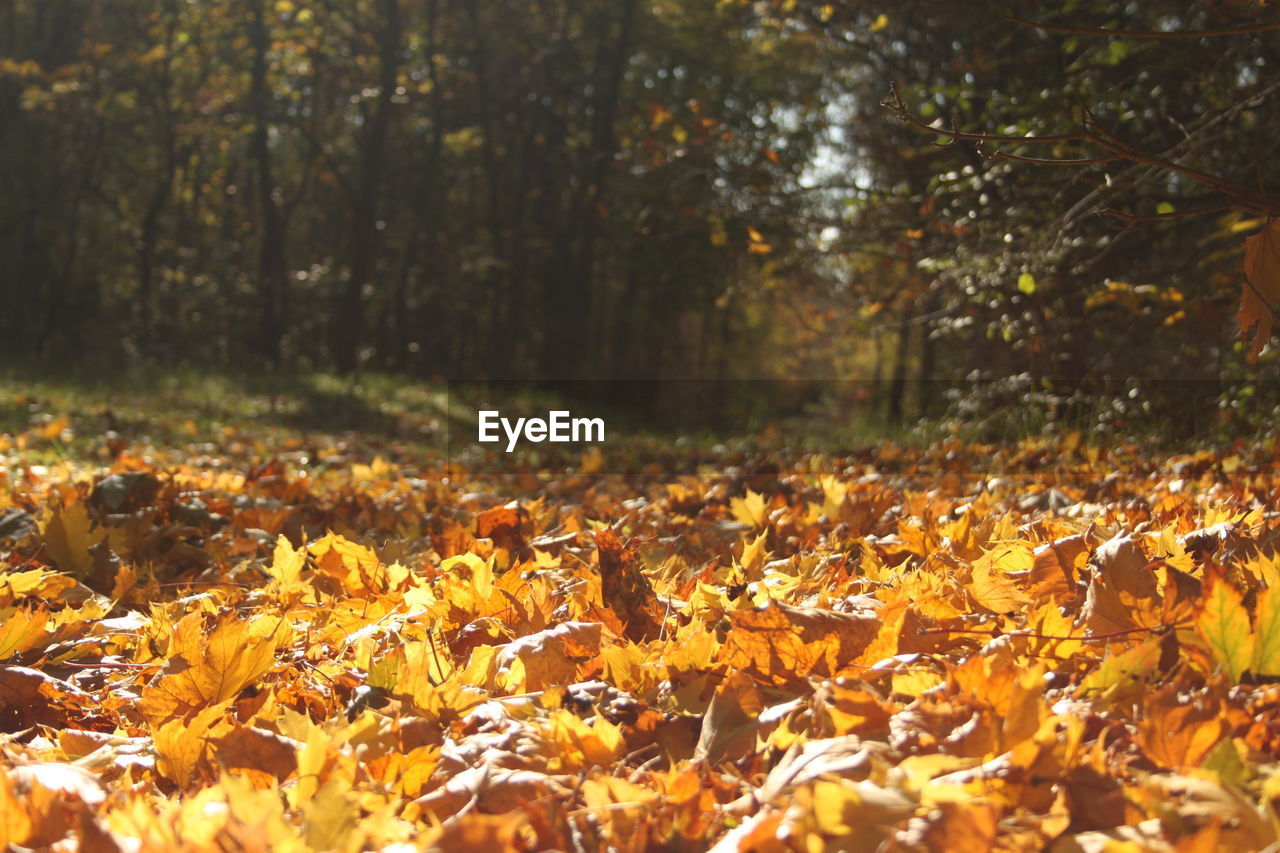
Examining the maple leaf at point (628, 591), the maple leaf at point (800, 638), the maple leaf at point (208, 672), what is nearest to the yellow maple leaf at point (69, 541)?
the maple leaf at point (208, 672)

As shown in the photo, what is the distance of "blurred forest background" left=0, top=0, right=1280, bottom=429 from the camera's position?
6184 millimetres

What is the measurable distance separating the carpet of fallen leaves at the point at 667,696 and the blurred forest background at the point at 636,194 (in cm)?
70

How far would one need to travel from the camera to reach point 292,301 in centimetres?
2778

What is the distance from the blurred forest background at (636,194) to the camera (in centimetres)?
618

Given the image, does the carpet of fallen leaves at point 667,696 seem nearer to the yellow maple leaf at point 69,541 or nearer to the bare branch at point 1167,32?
the yellow maple leaf at point 69,541

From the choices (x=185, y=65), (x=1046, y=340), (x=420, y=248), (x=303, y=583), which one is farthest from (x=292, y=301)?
(x=303, y=583)

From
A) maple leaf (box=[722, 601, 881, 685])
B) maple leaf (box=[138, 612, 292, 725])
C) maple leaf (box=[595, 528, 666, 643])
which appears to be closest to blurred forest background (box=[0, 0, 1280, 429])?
maple leaf (box=[722, 601, 881, 685])

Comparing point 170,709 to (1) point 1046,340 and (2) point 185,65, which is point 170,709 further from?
(2) point 185,65

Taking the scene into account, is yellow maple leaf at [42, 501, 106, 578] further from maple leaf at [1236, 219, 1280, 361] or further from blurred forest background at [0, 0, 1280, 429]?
maple leaf at [1236, 219, 1280, 361]

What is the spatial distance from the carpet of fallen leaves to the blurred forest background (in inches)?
27.7

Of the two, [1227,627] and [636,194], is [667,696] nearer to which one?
[1227,627]

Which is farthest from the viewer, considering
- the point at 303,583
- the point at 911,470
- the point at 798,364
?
the point at 798,364

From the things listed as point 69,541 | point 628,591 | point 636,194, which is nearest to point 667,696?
point 628,591

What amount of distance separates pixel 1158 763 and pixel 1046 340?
20.9ft
